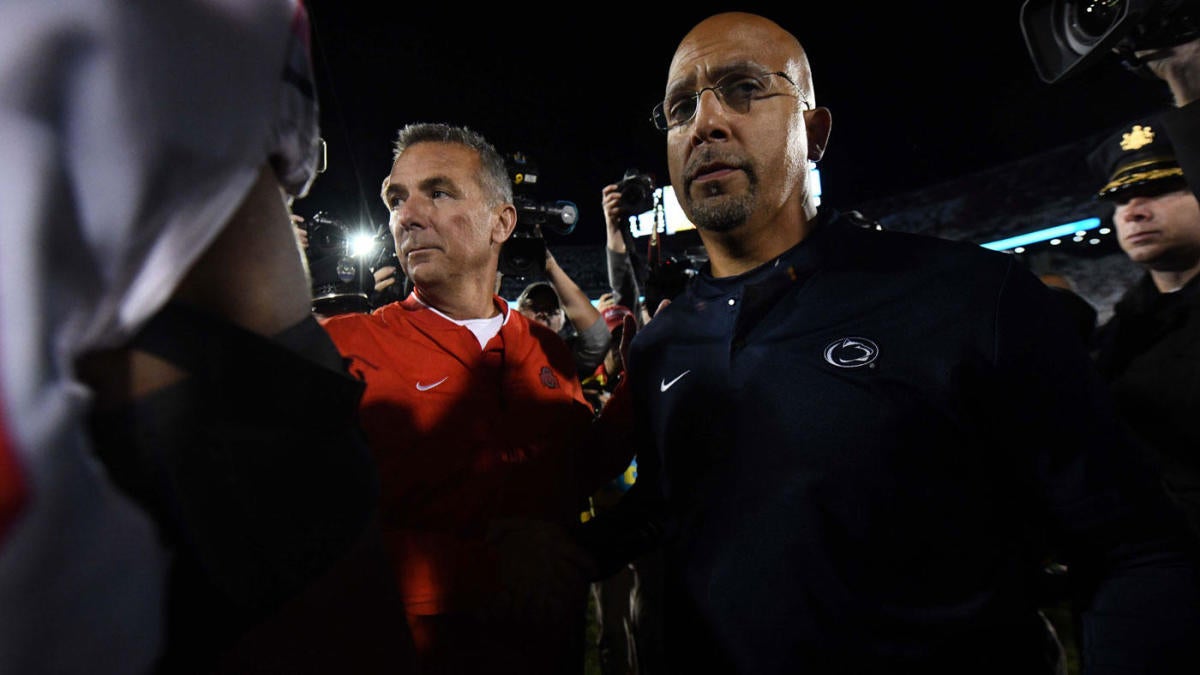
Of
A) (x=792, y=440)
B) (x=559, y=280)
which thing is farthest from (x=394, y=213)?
(x=792, y=440)

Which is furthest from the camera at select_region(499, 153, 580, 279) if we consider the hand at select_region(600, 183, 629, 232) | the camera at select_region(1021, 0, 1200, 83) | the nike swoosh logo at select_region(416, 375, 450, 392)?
the camera at select_region(1021, 0, 1200, 83)

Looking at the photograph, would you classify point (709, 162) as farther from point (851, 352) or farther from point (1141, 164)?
point (1141, 164)

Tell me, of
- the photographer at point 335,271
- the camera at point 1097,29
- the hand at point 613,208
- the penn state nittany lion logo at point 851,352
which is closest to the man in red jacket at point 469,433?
the hand at point 613,208

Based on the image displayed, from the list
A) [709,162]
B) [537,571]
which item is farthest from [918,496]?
[709,162]

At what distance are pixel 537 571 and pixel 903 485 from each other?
2.53ft

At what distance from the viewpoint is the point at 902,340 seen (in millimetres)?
1181

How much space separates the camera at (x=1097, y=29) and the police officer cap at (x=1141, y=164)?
38.7 inches

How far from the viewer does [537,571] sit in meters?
1.26

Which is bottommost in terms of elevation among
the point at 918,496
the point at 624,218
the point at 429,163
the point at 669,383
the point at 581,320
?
the point at 918,496

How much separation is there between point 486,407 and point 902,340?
111cm

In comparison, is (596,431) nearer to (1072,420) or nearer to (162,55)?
(1072,420)

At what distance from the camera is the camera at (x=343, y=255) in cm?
317

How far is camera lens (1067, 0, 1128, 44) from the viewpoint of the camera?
1.43 m

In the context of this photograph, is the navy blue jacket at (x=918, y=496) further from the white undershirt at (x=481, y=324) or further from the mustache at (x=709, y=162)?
the white undershirt at (x=481, y=324)
